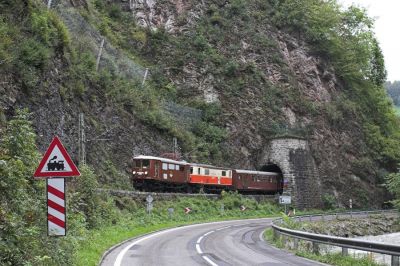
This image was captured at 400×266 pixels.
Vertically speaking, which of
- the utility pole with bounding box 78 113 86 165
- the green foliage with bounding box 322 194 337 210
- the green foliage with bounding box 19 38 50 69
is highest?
the green foliage with bounding box 19 38 50 69

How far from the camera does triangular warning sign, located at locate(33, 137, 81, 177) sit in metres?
8.21

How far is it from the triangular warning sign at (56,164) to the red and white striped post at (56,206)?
0.70 feet

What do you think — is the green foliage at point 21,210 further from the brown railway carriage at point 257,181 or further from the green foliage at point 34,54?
the brown railway carriage at point 257,181

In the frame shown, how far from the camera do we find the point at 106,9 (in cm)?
5372

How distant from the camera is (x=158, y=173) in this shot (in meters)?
33.7

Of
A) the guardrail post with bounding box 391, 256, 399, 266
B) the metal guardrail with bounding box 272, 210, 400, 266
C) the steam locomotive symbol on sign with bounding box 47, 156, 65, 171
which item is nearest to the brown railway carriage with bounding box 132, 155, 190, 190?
the metal guardrail with bounding box 272, 210, 400, 266

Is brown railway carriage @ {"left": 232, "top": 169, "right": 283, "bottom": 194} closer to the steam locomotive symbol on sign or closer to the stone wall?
the stone wall

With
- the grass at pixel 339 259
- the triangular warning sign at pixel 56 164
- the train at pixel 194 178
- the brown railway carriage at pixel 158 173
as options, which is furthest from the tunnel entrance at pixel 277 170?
the triangular warning sign at pixel 56 164

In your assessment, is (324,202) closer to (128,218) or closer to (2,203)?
(128,218)

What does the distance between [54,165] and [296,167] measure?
41.9 m

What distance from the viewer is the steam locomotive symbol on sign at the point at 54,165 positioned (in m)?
8.24

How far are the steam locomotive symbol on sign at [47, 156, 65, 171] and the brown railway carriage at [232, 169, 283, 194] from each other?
35.4 m

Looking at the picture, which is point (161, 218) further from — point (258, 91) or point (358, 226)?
point (258, 91)

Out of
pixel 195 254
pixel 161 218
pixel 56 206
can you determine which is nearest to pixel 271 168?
pixel 161 218
